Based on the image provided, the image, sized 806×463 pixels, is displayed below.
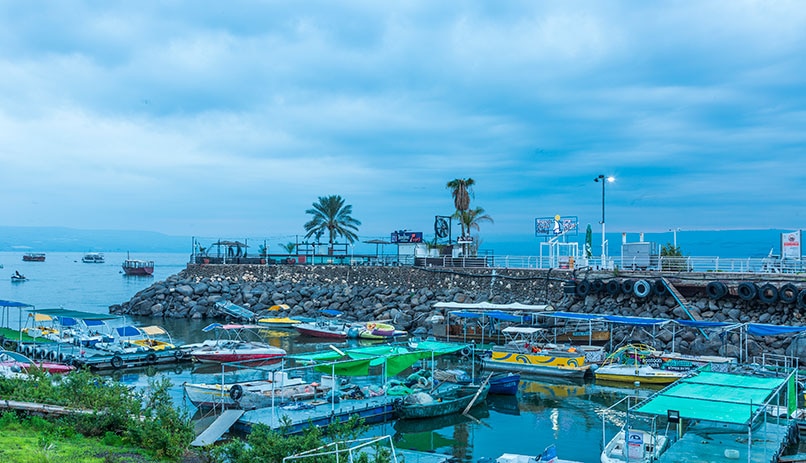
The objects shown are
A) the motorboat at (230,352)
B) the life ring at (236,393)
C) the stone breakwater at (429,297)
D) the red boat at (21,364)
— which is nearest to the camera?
the life ring at (236,393)

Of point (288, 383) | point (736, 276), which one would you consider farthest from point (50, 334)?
point (736, 276)

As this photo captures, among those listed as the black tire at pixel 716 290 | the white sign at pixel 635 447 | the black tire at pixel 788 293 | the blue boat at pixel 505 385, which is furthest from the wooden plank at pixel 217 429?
the black tire at pixel 788 293

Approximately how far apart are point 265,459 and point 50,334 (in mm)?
34791

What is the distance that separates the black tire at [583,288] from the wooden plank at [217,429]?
91.0 feet

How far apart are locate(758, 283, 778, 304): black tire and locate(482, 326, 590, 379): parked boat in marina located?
10680 millimetres

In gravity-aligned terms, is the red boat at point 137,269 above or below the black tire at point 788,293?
below

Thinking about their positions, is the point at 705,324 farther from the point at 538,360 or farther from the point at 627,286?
the point at 627,286

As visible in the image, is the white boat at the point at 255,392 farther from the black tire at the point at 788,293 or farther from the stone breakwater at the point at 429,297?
the black tire at the point at 788,293

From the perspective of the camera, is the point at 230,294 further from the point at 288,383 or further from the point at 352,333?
the point at 288,383

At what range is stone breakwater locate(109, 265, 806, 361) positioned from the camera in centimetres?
3553

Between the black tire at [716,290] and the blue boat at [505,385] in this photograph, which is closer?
the blue boat at [505,385]

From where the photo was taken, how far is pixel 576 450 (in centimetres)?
2098

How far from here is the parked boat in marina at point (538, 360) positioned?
105 feet

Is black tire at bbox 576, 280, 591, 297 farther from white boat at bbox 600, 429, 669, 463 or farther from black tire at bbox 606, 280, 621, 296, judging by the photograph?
white boat at bbox 600, 429, 669, 463
